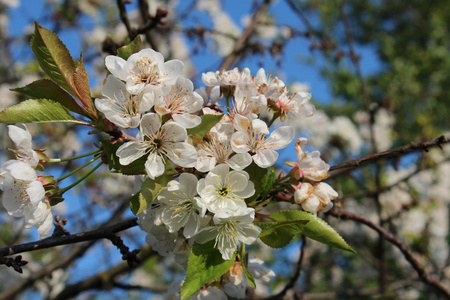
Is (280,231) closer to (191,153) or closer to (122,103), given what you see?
(191,153)

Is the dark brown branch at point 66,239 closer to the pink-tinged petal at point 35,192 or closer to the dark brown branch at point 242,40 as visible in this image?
the pink-tinged petal at point 35,192

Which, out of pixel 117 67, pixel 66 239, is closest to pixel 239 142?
pixel 117 67

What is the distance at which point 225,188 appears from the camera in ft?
3.50

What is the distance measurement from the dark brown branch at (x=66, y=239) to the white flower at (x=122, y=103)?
367 mm

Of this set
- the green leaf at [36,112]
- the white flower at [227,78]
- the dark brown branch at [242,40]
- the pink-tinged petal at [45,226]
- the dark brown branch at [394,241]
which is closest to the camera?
the green leaf at [36,112]

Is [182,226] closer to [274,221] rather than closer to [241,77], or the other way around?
[274,221]

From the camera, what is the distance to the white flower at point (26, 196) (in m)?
1.01

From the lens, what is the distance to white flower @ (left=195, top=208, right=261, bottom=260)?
1.03 metres

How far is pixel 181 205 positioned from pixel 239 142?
226mm

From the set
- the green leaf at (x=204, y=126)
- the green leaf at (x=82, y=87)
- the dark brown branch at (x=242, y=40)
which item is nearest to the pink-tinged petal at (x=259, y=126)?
the green leaf at (x=204, y=126)

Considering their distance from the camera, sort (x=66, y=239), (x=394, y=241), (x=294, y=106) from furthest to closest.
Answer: (x=394, y=241) < (x=294, y=106) < (x=66, y=239)

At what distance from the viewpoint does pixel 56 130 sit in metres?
4.74

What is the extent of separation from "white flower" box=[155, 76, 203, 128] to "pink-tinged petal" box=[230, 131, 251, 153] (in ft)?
0.35

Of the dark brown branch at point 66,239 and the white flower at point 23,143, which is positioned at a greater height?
the white flower at point 23,143
